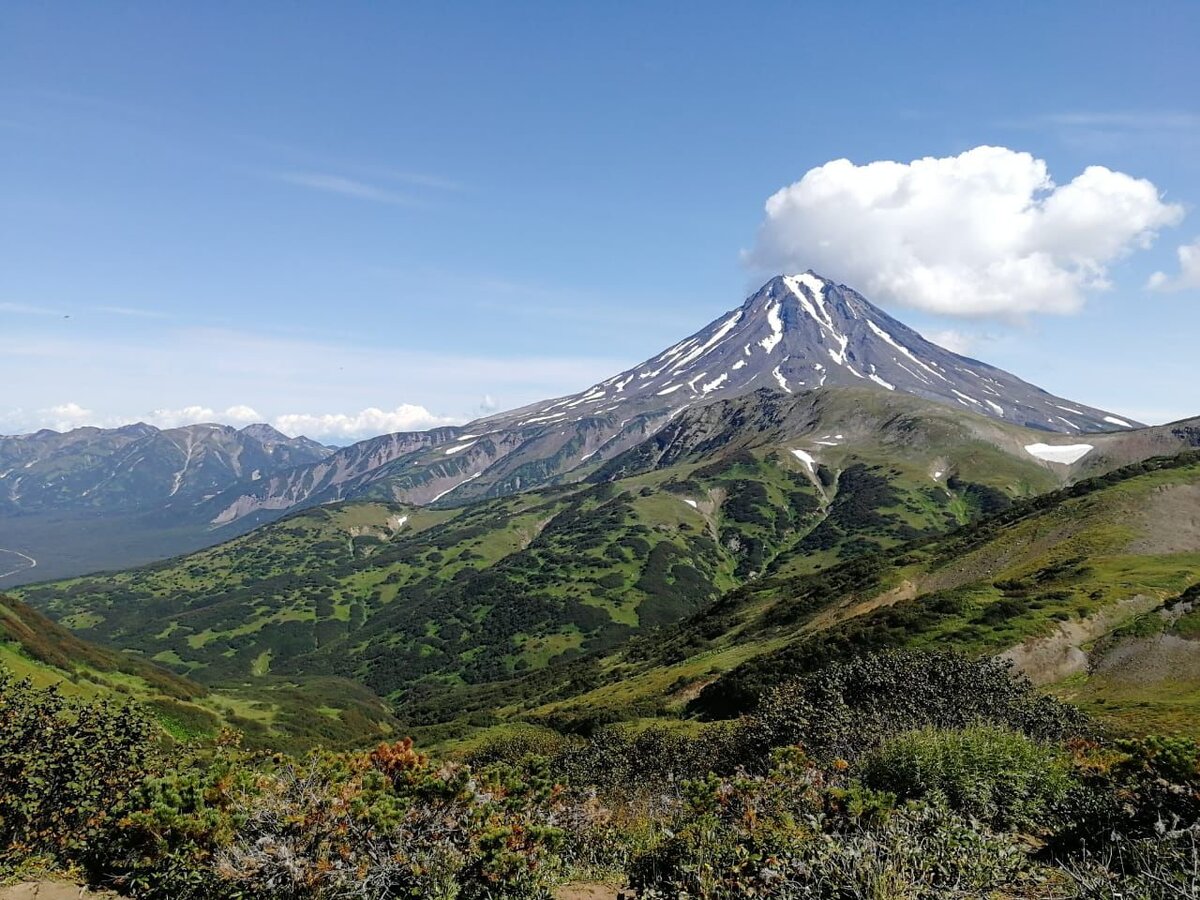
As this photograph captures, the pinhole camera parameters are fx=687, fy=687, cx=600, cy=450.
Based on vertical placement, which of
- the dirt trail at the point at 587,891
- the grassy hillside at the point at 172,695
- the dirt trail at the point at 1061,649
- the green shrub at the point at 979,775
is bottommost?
the grassy hillside at the point at 172,695

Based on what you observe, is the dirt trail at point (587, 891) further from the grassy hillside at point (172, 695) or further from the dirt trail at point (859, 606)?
the dirt trail at point (859, 606)

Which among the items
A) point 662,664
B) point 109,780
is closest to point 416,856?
point 109,780

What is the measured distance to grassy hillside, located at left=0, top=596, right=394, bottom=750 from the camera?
84.5 meters

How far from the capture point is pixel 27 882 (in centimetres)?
1684

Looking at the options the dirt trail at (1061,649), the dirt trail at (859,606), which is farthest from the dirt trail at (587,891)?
the dirt trail at (859,606)

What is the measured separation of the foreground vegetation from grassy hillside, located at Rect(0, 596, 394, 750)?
4705 cm

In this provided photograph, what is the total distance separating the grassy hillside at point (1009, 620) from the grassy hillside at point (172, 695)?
30.4 m

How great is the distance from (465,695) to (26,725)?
171 metres

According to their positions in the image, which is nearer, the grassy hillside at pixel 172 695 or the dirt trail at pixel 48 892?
the dirt trail at pixel 48 892

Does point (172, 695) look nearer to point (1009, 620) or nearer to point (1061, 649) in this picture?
point (1009, 620)

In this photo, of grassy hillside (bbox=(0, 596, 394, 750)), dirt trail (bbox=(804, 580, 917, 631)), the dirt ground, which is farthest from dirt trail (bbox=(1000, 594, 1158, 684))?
grassy hillside (bbox=(0, 596, 394, 750))

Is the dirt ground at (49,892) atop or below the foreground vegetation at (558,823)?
below

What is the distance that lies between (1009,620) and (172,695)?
114929 millimetres

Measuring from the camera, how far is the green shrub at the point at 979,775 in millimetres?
18812
